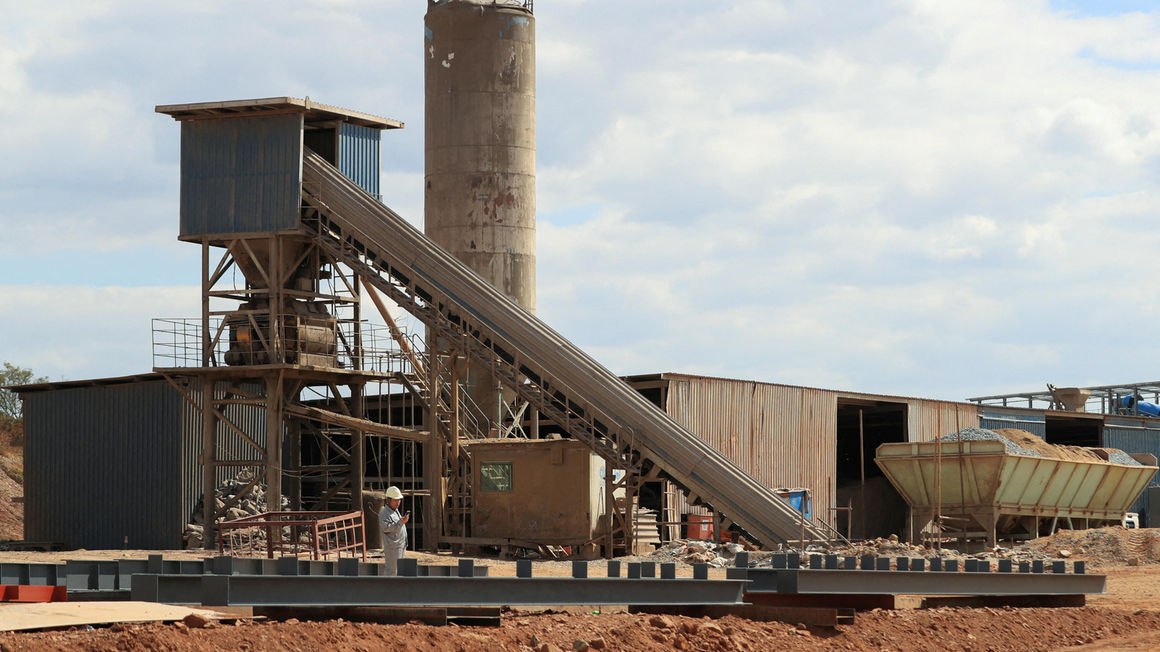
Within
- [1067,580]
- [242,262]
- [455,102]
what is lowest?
[1067,580]

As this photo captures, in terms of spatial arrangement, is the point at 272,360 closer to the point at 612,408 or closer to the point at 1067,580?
the point at 612,408

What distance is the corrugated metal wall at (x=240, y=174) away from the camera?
3250 cm

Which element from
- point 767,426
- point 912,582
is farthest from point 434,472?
point 912,582

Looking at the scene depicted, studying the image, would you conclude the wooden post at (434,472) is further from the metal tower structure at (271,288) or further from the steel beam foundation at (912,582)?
the steel beam foundation at (912,582)

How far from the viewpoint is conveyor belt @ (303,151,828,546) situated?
28.1 m

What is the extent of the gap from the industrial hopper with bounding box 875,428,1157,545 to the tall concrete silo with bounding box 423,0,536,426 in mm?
9691

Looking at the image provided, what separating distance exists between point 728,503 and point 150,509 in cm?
1368

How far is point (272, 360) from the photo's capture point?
3188 cm

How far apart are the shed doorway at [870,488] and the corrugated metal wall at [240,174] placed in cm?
1451

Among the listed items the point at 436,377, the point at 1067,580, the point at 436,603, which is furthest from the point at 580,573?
the point at 436,377

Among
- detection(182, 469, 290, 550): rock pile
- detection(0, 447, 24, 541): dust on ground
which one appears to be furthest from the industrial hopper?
detection(0, 447, 24, 541): dust on ground

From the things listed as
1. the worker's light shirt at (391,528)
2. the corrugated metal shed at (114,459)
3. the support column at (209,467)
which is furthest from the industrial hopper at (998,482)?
the worker's light shirt at (391,528)

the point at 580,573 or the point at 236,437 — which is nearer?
the point at 580,573

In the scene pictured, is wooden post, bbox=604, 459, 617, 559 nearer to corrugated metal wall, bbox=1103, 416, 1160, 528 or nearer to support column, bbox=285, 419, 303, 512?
support column, bbox=285, 419, 303, 512
